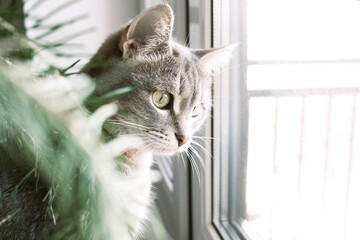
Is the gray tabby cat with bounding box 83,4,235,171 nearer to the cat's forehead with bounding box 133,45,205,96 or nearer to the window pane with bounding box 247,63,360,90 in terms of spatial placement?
the cat's forehead with bounding box 133,45,205,96

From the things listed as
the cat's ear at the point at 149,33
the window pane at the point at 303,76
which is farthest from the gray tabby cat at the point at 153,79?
the window pane at the point at 303,76

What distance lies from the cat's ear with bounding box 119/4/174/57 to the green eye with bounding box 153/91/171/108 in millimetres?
91

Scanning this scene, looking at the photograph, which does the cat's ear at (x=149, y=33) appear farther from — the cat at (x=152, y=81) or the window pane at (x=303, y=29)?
the window pane at (x=303, y=29)

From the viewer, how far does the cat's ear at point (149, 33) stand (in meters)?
0.61

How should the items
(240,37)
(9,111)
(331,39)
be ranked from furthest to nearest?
(240,37)
(331,39)
(9,111)

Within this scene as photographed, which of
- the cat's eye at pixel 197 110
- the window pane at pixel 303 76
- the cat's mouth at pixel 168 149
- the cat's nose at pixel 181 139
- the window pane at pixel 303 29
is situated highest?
the window pane at pixel 303 29

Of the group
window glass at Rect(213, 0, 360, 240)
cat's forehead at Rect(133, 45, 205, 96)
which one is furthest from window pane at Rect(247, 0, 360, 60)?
cat's forehead at Rect(133, 45, 205, 96)

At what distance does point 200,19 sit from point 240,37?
118mm

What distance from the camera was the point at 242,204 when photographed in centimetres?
95

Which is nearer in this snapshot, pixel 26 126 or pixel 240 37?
pixel 26 126

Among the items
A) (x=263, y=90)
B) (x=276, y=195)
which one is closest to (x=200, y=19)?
(x=263, y=90)

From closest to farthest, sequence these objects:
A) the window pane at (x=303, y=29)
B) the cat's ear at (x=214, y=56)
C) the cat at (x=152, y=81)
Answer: the window pane at (x=303, y=29), the cat at (x=152, y=81), the cat's ear at (x=214, y=56)

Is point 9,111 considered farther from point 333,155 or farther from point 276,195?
point 276,195

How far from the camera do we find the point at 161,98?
2.39 feet
